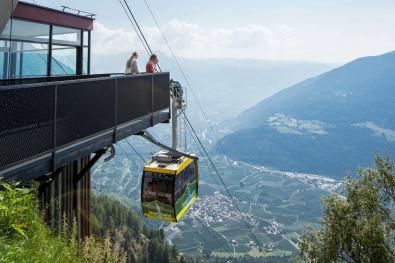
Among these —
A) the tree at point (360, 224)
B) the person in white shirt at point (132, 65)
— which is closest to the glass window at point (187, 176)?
the person in white shirt at point (132, 65)

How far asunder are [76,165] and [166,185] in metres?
3.12

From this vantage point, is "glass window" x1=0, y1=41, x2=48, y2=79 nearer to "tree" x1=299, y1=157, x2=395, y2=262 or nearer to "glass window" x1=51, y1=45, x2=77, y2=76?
"glass window" x1=51, y1=45, x2=77, y2=76

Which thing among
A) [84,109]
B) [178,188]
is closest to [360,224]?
[178,188]

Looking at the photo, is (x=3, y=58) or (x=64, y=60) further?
(x=64, y=60)

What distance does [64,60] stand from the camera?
1237 centimetres

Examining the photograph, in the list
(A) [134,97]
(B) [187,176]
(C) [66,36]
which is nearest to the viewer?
(A) [134,97]

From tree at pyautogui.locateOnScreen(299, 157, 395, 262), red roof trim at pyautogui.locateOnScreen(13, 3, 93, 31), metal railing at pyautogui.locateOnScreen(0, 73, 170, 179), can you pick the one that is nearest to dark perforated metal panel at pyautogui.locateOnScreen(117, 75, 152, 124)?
metal railing at pyautogui.locateOnScreen(0, 73, 170, 179)

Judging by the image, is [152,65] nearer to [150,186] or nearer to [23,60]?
[23,60]

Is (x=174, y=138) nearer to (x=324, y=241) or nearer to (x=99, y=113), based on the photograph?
(x=99, y=113)

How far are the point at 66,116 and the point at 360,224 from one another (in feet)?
51.4

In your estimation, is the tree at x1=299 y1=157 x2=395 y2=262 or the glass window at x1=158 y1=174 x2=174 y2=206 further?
the tree at x1=299 y1=157 x2=395 y2=262

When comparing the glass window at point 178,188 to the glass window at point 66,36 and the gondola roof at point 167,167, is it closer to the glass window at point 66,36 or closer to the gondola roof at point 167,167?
the gondola roof at point 167,167

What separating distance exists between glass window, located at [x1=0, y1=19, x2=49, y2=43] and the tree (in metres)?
15.1

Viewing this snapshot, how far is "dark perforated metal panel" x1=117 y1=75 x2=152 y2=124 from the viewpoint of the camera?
922cm
